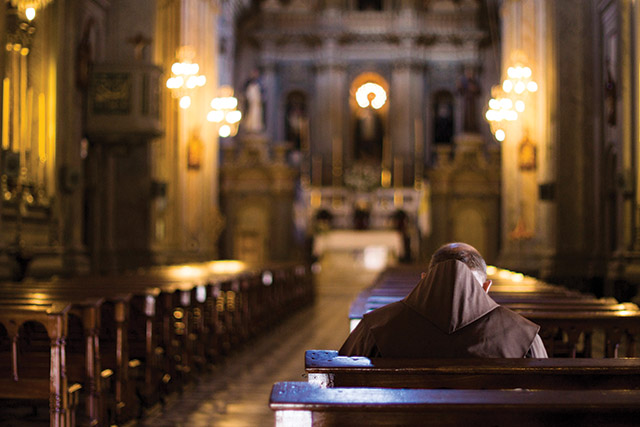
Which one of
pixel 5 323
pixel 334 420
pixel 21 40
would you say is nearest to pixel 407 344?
pixel 334 420

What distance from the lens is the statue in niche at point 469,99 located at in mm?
25047

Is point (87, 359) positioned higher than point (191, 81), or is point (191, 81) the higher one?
point (191, 81)

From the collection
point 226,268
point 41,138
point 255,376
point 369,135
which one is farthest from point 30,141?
point 369,135

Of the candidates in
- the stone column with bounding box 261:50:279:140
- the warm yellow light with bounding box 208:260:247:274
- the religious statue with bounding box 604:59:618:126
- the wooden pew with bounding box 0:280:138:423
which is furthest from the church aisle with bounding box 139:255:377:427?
the stone column with bounding box 261:50:279:140

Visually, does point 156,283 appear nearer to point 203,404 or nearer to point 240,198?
point 203,404

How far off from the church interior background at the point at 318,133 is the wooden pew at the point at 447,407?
6.13 meters

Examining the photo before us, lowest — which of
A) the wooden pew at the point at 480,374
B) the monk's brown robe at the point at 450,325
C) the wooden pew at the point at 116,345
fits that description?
the wooden pew at the point at 116,345

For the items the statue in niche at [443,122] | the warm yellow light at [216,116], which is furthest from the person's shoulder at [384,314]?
the statue in niche at [443,122]

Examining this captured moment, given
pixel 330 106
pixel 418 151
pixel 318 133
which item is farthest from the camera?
pixel 318 133

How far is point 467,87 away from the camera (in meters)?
25.2

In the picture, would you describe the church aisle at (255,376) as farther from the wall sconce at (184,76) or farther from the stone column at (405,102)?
the stone column at (405,102)

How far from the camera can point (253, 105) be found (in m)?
25.3

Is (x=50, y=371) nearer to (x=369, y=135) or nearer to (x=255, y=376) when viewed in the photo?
(x=255, y=376)

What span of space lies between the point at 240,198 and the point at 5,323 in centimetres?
1896
